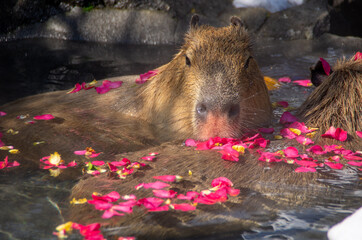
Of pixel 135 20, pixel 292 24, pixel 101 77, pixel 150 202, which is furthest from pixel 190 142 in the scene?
pixel 292 24

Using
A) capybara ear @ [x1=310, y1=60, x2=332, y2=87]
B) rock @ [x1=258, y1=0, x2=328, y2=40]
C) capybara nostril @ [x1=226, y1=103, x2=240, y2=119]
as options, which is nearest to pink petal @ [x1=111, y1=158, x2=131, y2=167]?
capybara nostril @ [x1=226, y1=103, x2=240, y2=119]

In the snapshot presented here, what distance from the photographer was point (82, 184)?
311 centimetres

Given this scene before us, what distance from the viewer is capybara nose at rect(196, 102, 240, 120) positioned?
3375 millimetres

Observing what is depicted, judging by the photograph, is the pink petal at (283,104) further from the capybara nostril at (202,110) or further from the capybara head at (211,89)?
the capybara nostril at (202,110)

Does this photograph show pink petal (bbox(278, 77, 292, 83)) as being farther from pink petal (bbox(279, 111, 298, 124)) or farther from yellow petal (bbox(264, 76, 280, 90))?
pink petal (bbox(279, 111, 298, 124))

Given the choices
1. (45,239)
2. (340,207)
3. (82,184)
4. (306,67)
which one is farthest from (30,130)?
(306,67)

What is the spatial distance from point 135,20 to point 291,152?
19.6 ft

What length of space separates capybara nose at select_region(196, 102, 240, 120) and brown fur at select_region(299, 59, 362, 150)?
79 cm

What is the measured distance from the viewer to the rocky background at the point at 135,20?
8758mm

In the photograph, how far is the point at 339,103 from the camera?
13.1 ft

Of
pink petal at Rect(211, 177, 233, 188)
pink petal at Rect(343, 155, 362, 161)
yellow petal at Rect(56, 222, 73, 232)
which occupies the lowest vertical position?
yellow petal at Rect(56, 222, 73, 232)

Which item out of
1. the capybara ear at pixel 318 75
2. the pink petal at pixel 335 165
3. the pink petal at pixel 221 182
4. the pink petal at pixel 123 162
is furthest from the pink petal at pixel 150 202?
the capybara ear at pixel 318 75

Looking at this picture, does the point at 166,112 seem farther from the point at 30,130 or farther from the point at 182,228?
the point at 182,228

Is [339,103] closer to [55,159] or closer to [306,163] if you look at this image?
[306,163]
